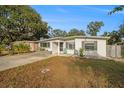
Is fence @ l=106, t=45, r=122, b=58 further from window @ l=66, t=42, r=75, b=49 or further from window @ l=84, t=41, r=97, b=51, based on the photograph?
window @ l=66, t=42, r=75, b=49

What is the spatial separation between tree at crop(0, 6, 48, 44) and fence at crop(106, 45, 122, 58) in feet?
47.4

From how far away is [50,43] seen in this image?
29.8 m

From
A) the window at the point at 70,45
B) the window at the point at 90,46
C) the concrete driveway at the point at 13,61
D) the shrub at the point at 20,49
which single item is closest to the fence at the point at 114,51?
the window at the point at 90,46

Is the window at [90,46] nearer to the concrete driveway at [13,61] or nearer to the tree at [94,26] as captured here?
the tree at [94,26]

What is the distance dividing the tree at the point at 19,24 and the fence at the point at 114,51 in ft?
47.4

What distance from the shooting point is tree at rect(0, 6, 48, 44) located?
3384 cm

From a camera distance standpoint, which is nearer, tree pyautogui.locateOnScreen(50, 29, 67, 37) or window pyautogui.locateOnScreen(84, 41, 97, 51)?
window pyautogui.locateOnScreen(84, 41, 97, 51)

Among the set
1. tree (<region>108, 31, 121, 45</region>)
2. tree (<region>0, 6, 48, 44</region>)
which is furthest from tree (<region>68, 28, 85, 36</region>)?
tree (<region>0, 6, 48, 44</region>)

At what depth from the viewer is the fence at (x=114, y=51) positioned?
940 inches

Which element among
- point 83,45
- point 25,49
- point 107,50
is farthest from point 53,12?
point 25,49

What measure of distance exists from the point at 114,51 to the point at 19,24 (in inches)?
640

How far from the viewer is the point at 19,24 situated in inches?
1389

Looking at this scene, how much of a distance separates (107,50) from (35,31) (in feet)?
52.0
